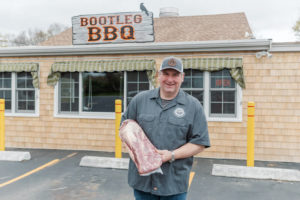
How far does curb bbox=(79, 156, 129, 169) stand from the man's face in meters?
3.89

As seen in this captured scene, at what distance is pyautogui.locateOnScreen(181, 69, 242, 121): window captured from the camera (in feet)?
22.4

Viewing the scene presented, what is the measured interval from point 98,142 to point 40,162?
164cm

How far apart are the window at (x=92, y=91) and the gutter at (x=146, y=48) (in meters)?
0.62

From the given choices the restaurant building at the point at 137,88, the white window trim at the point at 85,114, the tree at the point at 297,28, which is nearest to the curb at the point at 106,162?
the restaurant building at the point at 137,88

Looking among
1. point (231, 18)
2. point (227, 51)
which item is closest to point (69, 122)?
point (227, 51)

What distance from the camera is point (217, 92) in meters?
6.92

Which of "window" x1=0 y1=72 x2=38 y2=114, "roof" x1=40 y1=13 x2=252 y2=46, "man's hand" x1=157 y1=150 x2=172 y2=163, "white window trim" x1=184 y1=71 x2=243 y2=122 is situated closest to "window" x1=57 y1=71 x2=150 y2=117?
"window" x1=0 y1=72 x2=38 y2=114

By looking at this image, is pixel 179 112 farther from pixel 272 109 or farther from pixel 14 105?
pixel 14 105

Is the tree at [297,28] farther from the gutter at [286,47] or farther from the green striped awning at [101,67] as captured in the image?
the green striped awning at [101,67]

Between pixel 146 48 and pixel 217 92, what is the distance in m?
2.10

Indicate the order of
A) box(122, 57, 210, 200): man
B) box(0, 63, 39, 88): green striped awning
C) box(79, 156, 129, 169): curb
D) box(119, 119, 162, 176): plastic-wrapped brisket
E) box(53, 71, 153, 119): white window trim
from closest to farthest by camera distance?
box(119, 119, 162, 176): plastic-wrapped brisket < box(122, 57, 210, 200): man < box(79, 156, 129, 169): curb < box(53, 71, 153, 119): white window trim < box(0, 63, 39, 88): green striped awning

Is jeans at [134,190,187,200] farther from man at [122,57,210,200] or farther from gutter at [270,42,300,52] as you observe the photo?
gutter at [270,42,300,52]

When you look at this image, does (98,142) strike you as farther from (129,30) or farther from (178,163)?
(178,163)

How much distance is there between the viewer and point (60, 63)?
7598 mm
